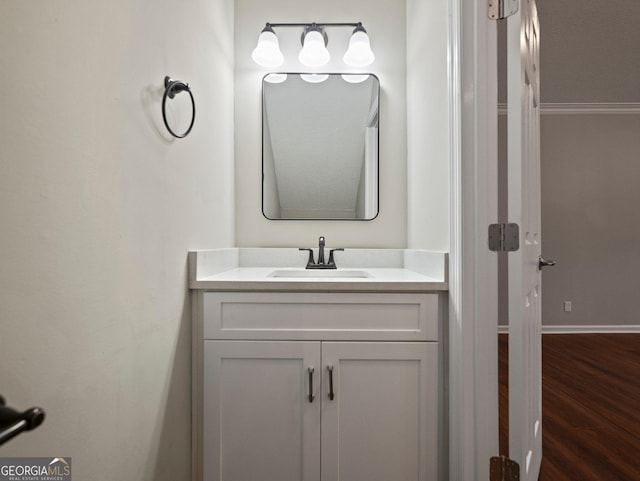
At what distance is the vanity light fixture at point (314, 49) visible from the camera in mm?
1973

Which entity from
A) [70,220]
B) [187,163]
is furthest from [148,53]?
[70,220]

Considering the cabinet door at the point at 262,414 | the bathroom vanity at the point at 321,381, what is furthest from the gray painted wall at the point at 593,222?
the cabinet door at the point at 262,414

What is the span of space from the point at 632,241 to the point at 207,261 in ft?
15.4

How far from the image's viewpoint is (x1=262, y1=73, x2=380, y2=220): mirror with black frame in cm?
207

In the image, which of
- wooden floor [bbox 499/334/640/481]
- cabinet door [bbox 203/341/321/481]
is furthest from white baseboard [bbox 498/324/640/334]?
cabinet door [bbox 203/341/321/481]

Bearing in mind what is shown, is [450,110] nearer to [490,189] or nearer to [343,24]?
[490,189]

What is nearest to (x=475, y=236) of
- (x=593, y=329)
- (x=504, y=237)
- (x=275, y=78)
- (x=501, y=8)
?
(x=504, y=237)

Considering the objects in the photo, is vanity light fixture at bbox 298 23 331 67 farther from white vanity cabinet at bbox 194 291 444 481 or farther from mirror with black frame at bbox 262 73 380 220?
white vanity cabinet at bbox 194 291 444 481

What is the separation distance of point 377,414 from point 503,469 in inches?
16.4

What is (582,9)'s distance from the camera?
252 centimetres

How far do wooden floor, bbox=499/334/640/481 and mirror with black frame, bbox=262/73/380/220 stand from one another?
143cm

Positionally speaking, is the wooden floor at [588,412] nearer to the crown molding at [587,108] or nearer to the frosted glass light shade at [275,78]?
the frosted glass light shade at [275,78]

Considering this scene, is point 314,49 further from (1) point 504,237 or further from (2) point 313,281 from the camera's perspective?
(1) point 504,237

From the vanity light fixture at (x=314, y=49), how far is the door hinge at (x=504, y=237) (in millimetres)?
1260
